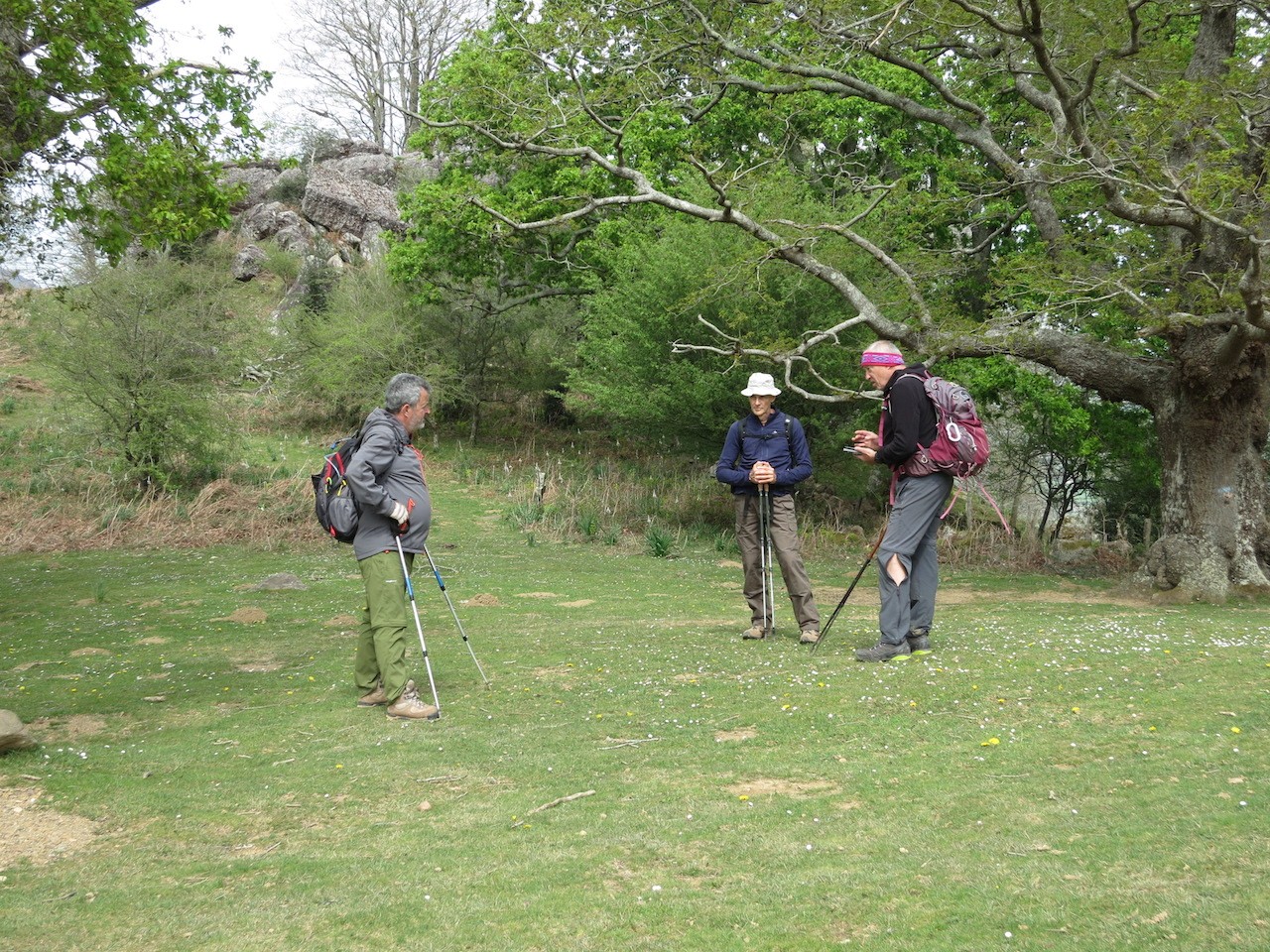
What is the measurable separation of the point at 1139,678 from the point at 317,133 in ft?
181

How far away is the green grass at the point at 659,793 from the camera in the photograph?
408 cm

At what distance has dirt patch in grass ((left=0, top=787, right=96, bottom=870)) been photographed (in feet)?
16.3

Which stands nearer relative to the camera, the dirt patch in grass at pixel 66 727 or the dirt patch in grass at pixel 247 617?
the dirt patch in grass at pixel 66 727

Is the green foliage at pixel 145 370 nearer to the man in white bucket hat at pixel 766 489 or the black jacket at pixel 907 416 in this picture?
the man in white bucket hat at pixel 766 489

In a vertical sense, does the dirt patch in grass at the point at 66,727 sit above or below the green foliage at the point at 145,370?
below

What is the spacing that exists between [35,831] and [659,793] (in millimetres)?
3014

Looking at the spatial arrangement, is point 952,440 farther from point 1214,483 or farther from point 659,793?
point 1214,483

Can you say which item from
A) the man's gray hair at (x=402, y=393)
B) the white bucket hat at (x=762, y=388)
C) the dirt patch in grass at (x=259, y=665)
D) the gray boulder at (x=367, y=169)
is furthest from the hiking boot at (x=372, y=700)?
the gray boulder at (x=367, y=169)

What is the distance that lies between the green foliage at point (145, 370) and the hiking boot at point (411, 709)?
16573 millimetres

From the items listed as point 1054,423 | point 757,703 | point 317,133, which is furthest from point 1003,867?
→ point 317,133

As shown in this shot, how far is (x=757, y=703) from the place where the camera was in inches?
289

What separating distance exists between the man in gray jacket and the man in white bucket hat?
3.01m

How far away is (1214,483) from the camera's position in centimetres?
1498

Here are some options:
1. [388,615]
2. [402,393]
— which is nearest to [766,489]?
[402,393]
